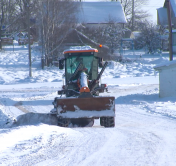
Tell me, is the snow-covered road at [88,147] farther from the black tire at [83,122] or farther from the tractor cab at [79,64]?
the tractor cab at [79,64]

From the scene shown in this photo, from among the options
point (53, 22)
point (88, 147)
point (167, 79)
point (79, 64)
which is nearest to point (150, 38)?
point (53, 22)

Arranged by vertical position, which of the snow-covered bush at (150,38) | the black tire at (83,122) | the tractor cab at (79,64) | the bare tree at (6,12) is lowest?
the black tire at (83,122)

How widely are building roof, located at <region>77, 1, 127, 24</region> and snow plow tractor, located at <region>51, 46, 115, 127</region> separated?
3889 centimetres

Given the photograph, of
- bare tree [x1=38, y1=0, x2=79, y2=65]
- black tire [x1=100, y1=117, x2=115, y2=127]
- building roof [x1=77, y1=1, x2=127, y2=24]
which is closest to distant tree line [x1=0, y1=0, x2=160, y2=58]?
bare tree [x1=38, y1=0, x2=79, y2=65]

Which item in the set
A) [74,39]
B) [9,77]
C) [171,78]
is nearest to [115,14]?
[74,39]

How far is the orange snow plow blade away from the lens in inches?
335

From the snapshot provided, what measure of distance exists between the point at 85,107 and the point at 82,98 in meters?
0.26

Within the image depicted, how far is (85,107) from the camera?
855 cm

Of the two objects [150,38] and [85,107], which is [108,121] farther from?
[150,38]

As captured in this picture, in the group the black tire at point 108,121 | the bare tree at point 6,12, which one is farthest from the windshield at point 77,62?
the bare tree at point 6,12

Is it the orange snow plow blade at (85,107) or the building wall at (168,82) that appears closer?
the orange snow plow blade at (85,107)

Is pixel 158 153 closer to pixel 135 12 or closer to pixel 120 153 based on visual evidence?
pixel 120 153

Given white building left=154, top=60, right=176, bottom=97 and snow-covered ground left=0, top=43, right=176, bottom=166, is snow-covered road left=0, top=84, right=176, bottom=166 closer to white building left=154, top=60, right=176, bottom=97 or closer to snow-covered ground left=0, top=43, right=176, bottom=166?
snow-covered ground left=0, top=43, right=176, bottom=166

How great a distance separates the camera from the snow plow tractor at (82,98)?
8.53 m
